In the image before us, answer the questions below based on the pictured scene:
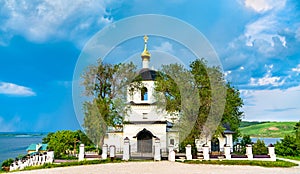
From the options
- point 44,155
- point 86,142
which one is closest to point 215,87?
point 44,155

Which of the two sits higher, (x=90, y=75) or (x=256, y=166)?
(x=90, y=75)

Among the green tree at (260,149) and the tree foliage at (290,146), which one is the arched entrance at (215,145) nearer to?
the green tree at (260,149)

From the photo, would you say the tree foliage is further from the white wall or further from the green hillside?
the green hillside

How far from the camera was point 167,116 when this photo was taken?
23844mm

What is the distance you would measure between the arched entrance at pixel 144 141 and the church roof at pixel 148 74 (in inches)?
178

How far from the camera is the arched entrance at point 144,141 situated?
72.8 feet

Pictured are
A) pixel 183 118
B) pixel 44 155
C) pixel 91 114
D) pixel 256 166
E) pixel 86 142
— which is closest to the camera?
pixel 256 166

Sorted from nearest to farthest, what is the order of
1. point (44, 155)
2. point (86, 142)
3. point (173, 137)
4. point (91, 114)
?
point (44, 155)
point (91, 114)
point (173, 137)
point (86, 142)

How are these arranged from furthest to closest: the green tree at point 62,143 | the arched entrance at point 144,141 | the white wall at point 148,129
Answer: the green tree at point 62,143 → the white wall at point 148,129 → the arched entrance at point 144,141

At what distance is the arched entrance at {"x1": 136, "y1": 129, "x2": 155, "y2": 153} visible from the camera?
22188mm

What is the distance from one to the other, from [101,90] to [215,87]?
820 cm

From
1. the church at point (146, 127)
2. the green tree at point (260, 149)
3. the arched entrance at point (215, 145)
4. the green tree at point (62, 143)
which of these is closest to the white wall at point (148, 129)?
the church at point (146, 127)

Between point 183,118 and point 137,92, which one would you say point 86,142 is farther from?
point 183,118

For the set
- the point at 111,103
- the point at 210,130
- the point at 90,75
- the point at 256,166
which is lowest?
the point at 256,166
